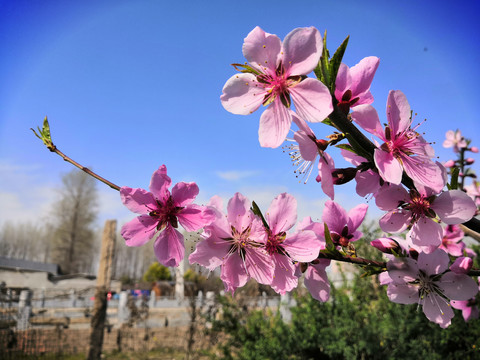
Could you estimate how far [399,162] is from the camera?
96cm

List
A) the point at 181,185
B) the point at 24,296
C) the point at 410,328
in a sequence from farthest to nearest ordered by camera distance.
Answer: the point at 24,296, the point at 410,328, the point at 181,185

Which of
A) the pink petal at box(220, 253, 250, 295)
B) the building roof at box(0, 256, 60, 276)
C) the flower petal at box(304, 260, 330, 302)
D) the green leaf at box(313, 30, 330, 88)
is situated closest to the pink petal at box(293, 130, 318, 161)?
the green leaf at box(313, 30, 330, 88)

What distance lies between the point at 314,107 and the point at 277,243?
1.33 feet

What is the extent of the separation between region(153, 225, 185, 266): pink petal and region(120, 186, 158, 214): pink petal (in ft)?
0.29

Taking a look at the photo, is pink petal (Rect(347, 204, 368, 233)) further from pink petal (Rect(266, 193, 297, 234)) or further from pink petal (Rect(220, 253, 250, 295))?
pink petal (Rect(220, 253, 250, 295))

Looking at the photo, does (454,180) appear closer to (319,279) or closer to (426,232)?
(426,232)

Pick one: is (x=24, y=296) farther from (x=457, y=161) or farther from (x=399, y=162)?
(x=399, y=162)

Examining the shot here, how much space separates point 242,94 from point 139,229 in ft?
1.69

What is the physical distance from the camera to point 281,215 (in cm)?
104

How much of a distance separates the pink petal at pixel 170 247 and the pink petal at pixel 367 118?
0.62m

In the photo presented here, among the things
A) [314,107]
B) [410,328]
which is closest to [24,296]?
[410,328]

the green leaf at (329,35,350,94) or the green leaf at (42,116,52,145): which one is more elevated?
the green leaf at (329,35,350,94)

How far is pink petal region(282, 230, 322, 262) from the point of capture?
3.19 ft

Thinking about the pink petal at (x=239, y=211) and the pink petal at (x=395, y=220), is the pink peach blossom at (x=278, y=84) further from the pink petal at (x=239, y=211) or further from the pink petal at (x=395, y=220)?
the pink petal at (x=395, y=220)
